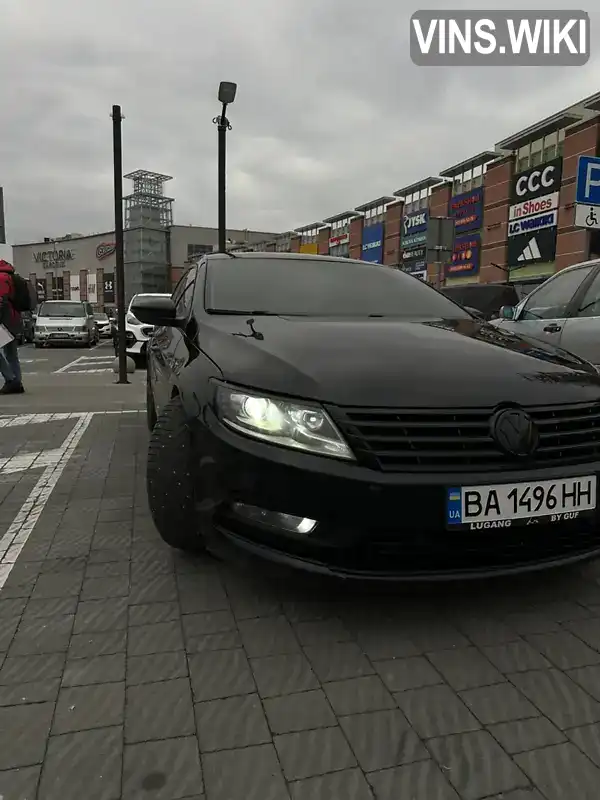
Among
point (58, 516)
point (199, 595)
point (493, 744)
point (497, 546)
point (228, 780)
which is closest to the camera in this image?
point (228, 780)

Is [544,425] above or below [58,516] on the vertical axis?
above

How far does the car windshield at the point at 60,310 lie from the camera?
22.0 metres

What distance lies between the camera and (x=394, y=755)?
5.40ft

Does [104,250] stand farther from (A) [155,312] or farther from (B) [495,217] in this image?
(A) [155,312]

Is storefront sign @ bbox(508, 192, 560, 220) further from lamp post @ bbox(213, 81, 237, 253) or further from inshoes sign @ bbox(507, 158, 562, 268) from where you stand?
lamp post @ bbox(213, 81, 237, 253)

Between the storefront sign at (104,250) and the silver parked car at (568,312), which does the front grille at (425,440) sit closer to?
the silver parked car at (568,312)

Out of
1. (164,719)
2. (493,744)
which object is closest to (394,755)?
(493,744)

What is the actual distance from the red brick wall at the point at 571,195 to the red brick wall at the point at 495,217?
3.31 meters

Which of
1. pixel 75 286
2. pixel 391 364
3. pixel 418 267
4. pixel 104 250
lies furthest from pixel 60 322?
pixel 75 286

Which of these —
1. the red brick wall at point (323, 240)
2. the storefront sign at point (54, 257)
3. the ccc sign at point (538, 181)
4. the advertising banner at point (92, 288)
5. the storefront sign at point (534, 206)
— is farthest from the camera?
the storefront sign at point (54, 257)

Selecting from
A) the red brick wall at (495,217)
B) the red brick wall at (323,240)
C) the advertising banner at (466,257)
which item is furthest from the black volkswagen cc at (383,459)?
the red brick wall at (323,240)

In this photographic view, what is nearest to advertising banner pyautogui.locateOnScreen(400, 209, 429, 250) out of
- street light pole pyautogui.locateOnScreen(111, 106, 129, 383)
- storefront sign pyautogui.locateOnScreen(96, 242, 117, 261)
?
street light pole pyautogui.locateOnScreen(111, 106, 129, 383)

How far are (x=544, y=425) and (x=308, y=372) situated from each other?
2.80 ft

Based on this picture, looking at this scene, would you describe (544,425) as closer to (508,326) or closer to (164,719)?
(164,719)
